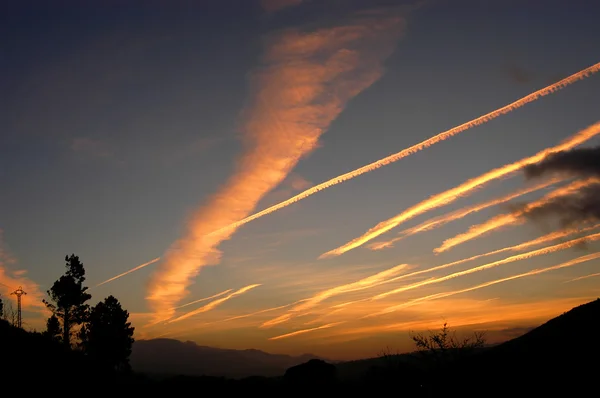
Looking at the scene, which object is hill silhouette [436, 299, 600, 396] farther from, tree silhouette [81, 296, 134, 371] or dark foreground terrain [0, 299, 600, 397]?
tree silhouette [81, 296, 134, 371]

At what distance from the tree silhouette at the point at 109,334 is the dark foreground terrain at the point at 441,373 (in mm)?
27834

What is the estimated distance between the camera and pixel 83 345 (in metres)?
79.9

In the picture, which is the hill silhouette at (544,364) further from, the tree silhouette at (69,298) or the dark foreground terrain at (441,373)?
the tree silhouette at (69,298)

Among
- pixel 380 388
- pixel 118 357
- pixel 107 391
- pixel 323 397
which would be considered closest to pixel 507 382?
pixel 380 388

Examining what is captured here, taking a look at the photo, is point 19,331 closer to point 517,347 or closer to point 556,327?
point 517,347

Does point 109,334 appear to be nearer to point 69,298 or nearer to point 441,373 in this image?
point 69,298

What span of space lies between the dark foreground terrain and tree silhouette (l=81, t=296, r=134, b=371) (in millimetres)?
27834

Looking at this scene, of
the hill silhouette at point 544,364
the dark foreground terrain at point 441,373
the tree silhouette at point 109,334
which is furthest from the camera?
the tree silhouette at point 109,334

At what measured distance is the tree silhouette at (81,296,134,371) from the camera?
268 ft

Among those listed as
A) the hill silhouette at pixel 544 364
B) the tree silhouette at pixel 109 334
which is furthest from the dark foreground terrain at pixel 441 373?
the tree silhouette at pixel 109 334

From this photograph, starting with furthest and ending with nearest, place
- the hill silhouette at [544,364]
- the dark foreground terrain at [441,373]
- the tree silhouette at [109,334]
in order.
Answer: the tree silhouette at [109,334]
the hill silhouette at [544,364]
the dark foreground terrain at [441,373]

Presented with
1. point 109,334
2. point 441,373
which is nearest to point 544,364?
point 441,373

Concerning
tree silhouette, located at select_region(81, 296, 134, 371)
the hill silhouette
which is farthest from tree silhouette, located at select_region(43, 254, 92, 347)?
the hill silhouette

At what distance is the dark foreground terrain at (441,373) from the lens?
40469mm
